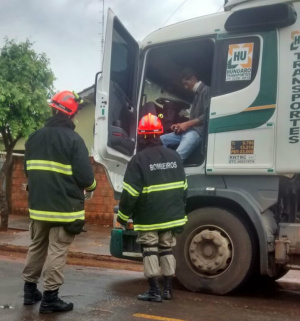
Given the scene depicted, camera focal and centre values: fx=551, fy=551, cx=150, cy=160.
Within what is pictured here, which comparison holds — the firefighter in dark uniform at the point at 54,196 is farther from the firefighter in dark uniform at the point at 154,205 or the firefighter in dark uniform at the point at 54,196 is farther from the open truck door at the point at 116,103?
the open truck door at the point at 116,103

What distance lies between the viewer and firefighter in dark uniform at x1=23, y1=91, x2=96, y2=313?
15.8 feet

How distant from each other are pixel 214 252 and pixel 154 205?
2.93 ft

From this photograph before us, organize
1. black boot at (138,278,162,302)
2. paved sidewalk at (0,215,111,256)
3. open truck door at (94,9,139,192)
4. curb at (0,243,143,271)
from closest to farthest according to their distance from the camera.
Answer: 1. black boot at (138,278,162,302)
2. open truck door at (94,9,139,192)
3. curb at (0,243,143,271)
4. paved sidewalk at (0,215,111,256)

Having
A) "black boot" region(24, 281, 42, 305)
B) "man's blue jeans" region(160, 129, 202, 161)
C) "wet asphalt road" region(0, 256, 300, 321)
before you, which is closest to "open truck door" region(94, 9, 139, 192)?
"man's blue jeans" region(160, 129, 202, 161)

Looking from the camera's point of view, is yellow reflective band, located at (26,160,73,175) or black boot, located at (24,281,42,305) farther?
black boot, located at (24,281,42,305)

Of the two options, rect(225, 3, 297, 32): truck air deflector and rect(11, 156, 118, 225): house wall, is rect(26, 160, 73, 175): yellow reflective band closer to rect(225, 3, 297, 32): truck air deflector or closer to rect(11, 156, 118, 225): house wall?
rect(225, 3, 297, 32): truck air deflector

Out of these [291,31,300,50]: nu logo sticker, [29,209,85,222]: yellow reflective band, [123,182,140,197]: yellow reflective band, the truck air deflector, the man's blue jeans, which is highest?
the truck air deflector

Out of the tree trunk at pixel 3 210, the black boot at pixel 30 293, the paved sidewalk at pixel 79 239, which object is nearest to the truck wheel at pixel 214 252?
the black boot at pixel 30 293

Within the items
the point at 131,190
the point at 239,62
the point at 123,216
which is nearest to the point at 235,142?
the point at 239,62

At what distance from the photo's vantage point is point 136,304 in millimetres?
5250

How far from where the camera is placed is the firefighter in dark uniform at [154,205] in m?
5.39

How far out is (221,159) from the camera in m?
5.91

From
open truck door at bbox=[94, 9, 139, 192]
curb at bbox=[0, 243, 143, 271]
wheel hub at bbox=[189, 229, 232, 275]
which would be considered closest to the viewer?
wheel hub at bbox=[189, 229, 232, 275]

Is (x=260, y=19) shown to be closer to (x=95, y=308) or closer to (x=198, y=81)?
(x=198, y=81)
